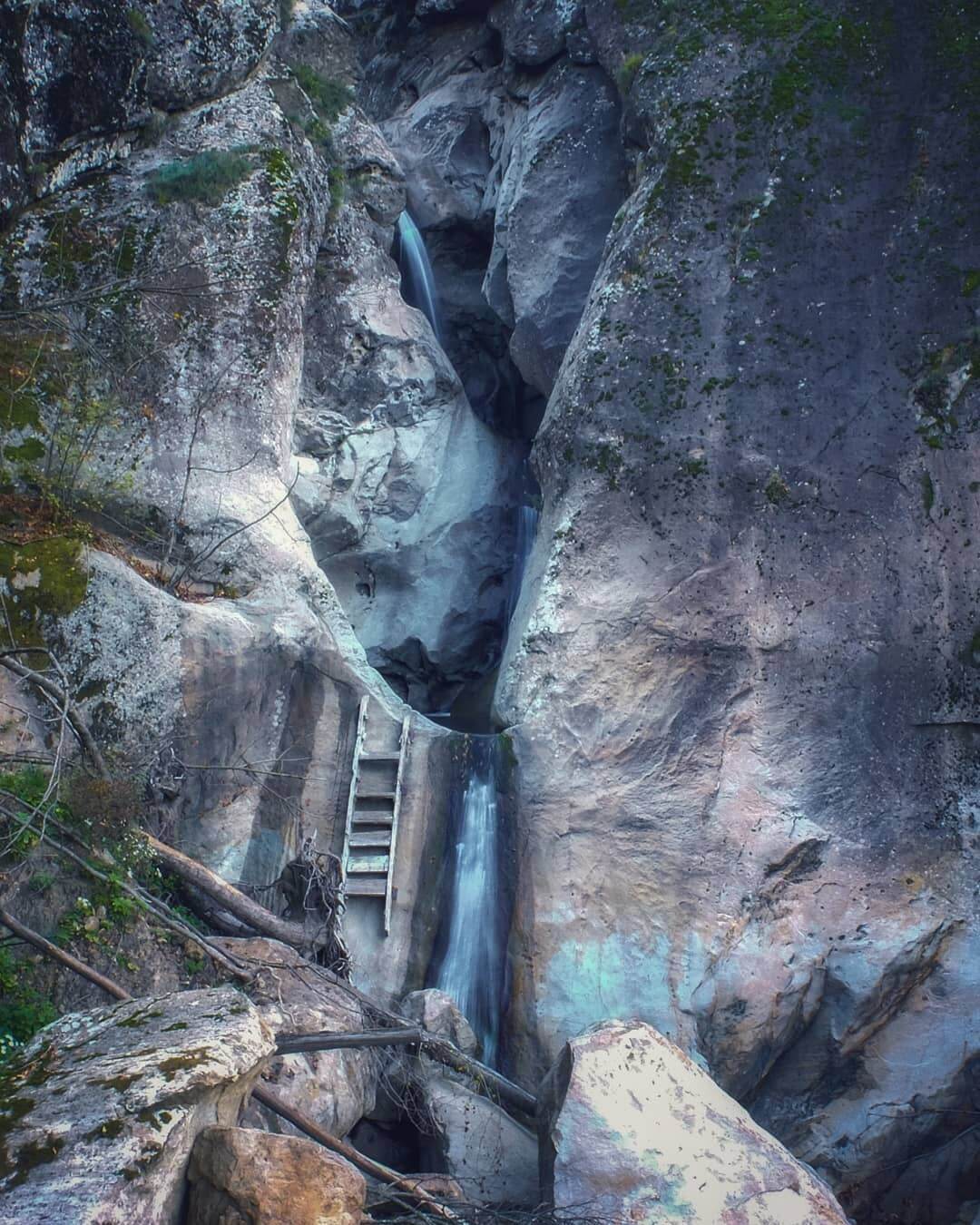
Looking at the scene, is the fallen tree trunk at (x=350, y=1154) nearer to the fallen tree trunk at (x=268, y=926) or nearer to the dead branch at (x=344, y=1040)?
the dead branch at (x=344, y=1040)

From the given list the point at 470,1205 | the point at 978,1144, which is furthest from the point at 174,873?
the point at 978,1144

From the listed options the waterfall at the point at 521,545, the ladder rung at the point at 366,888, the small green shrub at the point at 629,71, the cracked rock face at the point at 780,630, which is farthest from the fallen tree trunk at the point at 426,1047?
the small green shrub at the point at 629,71

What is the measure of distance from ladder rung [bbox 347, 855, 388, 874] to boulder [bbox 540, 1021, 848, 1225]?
2644 mm

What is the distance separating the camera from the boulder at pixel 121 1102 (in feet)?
13.1

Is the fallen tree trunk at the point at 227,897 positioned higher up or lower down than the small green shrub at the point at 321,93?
lower down

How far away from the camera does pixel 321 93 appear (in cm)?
1342

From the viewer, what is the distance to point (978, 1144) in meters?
9.16

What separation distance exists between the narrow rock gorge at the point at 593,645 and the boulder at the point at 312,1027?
38mm

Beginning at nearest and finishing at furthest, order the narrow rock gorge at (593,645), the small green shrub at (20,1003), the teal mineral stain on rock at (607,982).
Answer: the small green shrub at (20,1003), the narrow rock gorge at (593,645), the teal mineral stain on rock at (607,982)

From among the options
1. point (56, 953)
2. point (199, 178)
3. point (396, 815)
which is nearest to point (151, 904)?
point (56, 953)

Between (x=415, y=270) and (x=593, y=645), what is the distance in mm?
6936

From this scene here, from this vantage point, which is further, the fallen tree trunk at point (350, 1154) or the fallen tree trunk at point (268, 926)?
the fallen tree trunk at point (268, 926)

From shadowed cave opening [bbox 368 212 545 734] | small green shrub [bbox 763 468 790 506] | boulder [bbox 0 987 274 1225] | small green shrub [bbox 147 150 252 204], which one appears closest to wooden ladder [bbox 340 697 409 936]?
shadowed cave opening [bbox 368 212 545 734]

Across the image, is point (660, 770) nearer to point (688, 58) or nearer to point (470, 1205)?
point (470, 1205)
